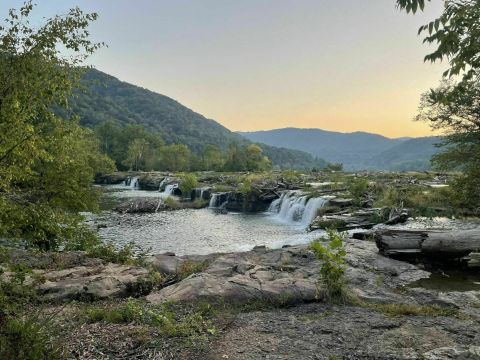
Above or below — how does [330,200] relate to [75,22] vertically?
below

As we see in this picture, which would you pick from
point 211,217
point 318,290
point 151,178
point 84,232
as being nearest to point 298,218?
point 211,217

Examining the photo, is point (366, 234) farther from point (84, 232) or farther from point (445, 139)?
point (84, 232)

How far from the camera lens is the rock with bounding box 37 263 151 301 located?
38.0 feet

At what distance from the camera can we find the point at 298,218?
4025 cm

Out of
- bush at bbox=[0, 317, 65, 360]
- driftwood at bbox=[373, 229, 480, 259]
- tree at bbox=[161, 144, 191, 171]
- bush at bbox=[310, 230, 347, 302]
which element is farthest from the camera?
tree at bbox=[161, 144, 191, 171]

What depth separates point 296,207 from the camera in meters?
41.2

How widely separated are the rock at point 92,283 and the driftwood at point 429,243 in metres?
11.2

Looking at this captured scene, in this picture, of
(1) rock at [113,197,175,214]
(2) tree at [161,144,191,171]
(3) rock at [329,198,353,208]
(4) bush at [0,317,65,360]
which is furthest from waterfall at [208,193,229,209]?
(2) tree at [161,144,191,171]

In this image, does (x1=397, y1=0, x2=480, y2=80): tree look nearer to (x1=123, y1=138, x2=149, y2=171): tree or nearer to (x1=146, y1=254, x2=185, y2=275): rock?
(x1=146, y1=254, x2=185, y2=275): rock

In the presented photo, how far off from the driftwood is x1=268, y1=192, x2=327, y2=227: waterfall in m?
19.5

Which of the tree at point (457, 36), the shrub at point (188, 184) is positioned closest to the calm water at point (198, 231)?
the shrub at point (188, 184)

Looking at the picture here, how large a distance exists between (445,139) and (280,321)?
28895 mm

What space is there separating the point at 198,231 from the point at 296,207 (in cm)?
1249

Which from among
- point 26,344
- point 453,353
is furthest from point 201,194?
point 453,353
